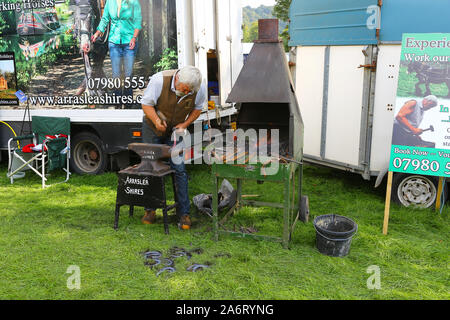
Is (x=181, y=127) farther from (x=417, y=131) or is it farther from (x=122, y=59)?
(x=417, y=131)

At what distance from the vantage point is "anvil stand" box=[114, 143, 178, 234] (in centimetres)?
427

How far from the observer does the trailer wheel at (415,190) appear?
4.93 metres

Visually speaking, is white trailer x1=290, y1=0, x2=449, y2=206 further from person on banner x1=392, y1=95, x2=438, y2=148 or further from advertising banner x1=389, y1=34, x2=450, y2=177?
person on banner x1=392, y1=95, x2=438, y2=148

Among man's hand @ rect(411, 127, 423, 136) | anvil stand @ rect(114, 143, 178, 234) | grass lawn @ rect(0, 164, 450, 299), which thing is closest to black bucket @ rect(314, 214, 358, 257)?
grass lawn @ rect(0, 164, 450, 299)

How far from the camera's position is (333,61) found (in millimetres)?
5570

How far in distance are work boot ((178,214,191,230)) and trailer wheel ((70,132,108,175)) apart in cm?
239

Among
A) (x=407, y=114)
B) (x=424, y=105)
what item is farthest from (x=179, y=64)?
(x=424, y=105)

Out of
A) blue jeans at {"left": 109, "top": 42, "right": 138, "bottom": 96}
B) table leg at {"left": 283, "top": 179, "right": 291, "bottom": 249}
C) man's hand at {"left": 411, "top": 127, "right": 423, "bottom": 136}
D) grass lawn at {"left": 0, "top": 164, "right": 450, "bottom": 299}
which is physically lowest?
grass lawn at {"left": 0, "top": 164, "right": 450, "bottom": 299}

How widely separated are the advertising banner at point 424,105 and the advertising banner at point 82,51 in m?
2.95

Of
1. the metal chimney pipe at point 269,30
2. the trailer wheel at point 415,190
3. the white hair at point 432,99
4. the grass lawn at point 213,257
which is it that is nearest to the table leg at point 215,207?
the grass lawn at point 213,257

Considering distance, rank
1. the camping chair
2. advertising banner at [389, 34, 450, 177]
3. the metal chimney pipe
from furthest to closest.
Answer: the camping chair, the metal chimney pipe, advertising banner at [389, 34, 450, 177]

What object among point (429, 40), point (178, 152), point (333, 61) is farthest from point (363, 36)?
point (178, 152)

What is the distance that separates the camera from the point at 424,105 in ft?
13.5

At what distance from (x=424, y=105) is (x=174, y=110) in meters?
2.62
